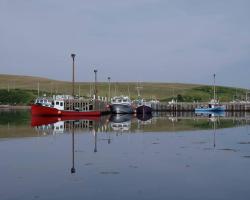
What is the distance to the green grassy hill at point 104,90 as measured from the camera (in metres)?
150

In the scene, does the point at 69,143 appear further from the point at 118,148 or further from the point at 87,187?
the point at 87,187

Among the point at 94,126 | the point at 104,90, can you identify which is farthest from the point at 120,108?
the point at 104,90

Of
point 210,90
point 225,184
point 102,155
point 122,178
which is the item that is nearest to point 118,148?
point 102,155

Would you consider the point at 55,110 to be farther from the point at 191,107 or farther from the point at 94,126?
the point at 191,107

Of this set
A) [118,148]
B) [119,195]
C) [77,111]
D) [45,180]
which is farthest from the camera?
[77,111]

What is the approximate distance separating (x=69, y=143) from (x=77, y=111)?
132ft

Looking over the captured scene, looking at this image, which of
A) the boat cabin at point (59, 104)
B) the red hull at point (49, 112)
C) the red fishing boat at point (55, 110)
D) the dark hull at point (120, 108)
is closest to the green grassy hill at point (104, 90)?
the dark hull at point (120, 108)

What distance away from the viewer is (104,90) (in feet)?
586

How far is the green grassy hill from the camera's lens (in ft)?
492

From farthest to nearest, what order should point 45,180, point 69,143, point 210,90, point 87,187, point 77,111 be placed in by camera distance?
point 210,90 < point 77,111 < point 69,143 < point 45,180 < point 87,187

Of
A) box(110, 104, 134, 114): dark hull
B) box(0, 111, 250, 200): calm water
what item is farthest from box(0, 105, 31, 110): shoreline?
box(0, 111, 250, 200): calm water

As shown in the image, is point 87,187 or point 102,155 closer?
point 87,187

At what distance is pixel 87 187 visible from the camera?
50.7ft

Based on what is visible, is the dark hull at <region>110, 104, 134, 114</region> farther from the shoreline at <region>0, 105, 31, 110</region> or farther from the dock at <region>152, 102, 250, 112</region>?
the shoreline at <region>0, 105, 31, 110</region>
